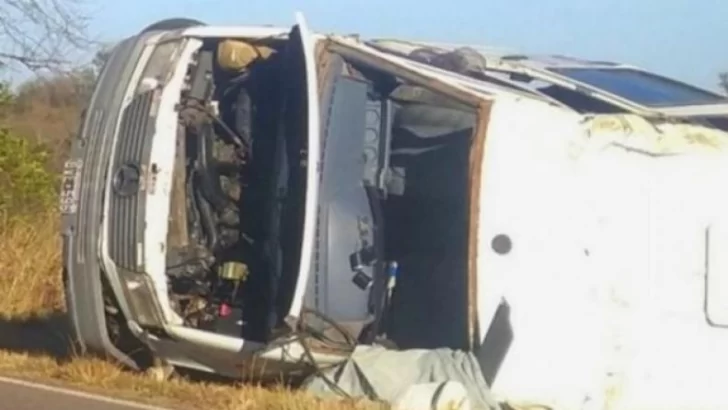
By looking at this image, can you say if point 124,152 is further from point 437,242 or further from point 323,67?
point 437,242

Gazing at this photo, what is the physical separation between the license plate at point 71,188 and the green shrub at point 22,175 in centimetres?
940

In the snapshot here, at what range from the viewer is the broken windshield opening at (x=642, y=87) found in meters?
8.20

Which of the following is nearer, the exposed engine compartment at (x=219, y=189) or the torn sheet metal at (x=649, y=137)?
the torn sheet metal at (x=649, y=137)

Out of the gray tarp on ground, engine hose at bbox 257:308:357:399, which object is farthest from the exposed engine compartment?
the gray tarp on ground

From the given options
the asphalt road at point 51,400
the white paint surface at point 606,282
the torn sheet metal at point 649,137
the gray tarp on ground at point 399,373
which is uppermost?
the torn sheet metal at point 649,137

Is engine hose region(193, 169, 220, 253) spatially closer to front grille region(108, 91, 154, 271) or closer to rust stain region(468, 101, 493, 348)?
front grille region(108, 91, 154, 271)

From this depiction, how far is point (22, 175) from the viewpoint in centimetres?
1912

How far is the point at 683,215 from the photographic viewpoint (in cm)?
687

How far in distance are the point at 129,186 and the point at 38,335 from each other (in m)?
4.11

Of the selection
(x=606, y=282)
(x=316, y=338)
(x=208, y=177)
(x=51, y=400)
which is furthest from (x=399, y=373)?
(x=51, y=400)

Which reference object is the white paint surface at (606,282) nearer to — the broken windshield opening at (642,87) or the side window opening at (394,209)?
the side window opening at (394,209)

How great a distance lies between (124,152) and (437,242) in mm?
1624

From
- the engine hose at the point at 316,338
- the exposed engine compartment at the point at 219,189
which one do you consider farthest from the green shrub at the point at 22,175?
the engine hose at the point at 316,338

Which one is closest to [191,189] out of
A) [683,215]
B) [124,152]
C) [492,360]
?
[124,152]
